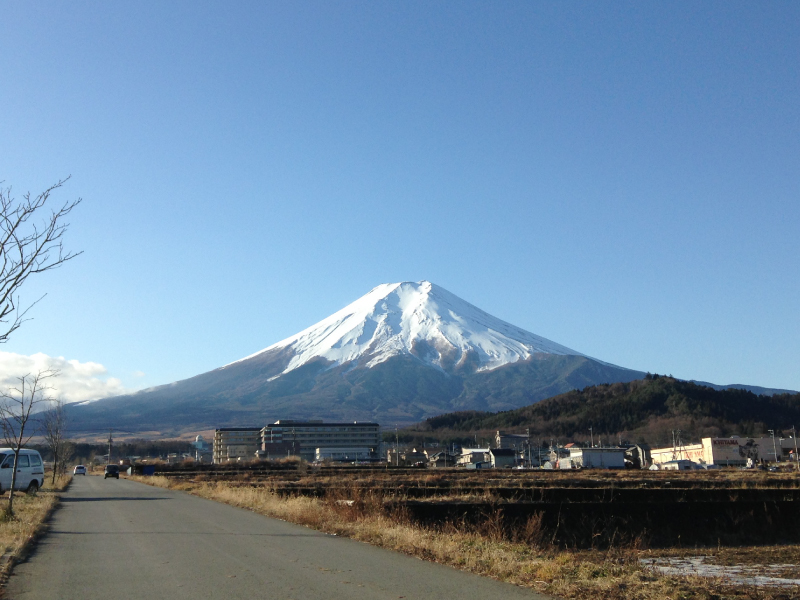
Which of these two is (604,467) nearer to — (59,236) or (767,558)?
(767,558)

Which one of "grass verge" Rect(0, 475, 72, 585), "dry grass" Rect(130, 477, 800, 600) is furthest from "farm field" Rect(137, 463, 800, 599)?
"grass verge" Rect(0, 475, 72, 585)

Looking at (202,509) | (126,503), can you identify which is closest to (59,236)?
(202,509)

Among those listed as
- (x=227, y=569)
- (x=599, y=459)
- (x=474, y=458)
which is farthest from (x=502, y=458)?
(x=227, y=569)

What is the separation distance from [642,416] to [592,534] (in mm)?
113741

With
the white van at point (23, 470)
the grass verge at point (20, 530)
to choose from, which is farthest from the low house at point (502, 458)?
the grass verge at point (20, 530)

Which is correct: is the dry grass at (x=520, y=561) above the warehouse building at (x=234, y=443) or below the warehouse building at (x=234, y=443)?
above

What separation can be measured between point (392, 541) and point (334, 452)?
116m

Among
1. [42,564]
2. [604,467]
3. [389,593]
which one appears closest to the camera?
[389,593]

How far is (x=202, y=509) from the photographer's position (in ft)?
59.7

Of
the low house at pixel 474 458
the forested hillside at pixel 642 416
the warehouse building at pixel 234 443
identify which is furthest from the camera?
the warehouse building at pixel 234 443

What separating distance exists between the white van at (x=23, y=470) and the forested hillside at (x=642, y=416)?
98.2m

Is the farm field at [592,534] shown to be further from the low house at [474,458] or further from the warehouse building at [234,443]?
the warehouse building at [234,443]

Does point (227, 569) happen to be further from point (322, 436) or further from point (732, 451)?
point (322, 436)

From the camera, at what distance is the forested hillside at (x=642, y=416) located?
370 ft
